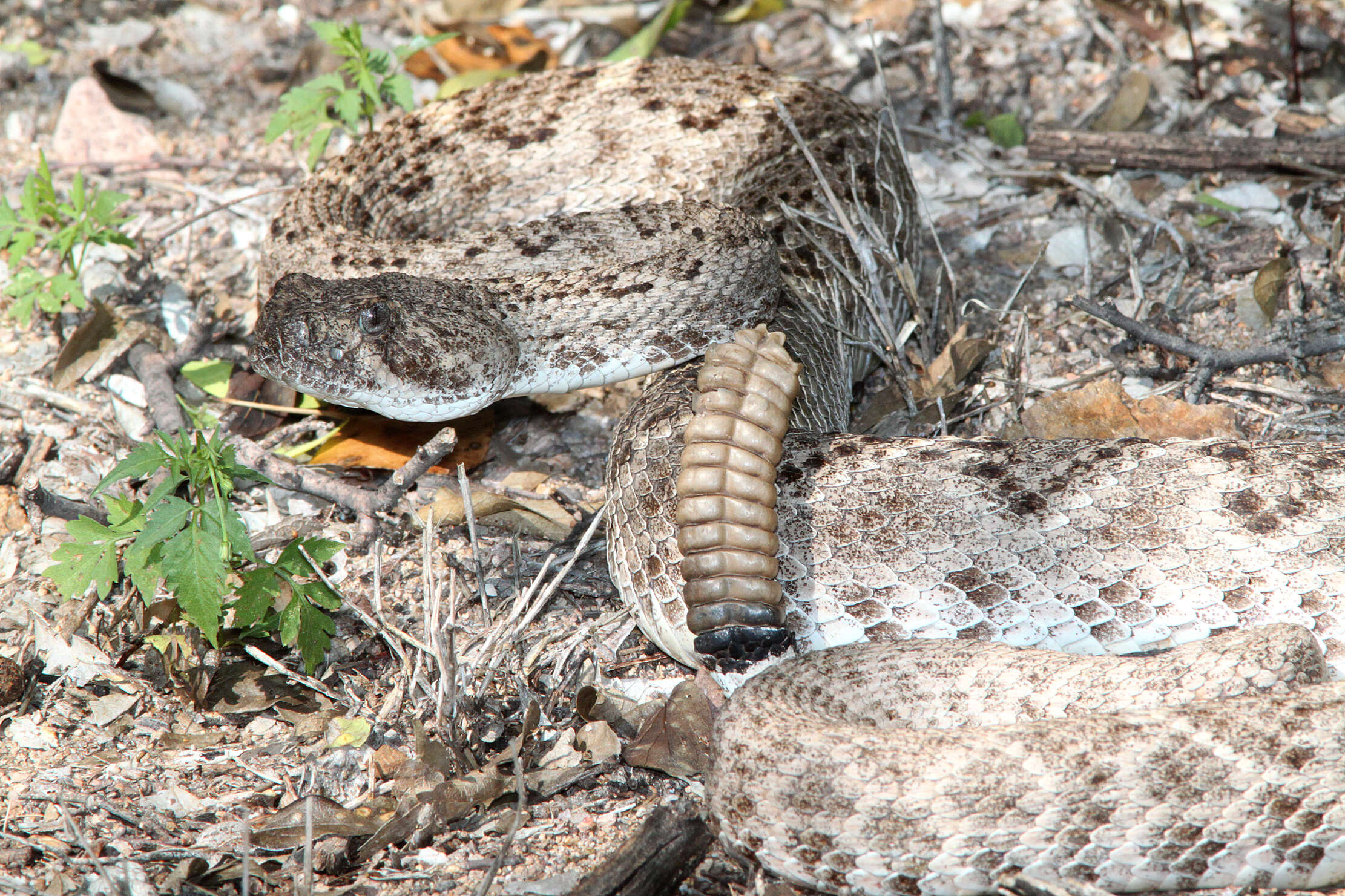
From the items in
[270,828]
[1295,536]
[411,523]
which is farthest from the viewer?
[411,523]

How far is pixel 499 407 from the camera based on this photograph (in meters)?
4.80

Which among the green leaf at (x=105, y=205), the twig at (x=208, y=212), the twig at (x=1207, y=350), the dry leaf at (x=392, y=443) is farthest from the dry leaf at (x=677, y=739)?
the twig at (x=208, y=212)

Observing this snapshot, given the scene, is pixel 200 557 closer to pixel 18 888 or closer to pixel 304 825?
pixel 304 825

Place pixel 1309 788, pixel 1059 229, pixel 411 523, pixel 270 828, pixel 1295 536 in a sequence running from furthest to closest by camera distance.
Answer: pixel 1059 229 → pixel 411 523 → pixel 1295 536 → pixel 270 828 → pixel 1309 788

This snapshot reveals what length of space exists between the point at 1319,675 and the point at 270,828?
272 cm

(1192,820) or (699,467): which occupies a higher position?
(699,467)

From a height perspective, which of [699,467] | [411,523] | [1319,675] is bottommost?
[411,523]

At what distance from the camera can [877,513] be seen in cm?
339

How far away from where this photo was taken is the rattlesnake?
2.63 meters

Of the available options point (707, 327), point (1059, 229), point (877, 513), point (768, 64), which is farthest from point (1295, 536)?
point (768, 64)

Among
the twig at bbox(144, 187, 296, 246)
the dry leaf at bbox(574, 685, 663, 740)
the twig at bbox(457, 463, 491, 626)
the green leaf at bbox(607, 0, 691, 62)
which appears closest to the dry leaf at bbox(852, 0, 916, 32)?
the green leaf at bbox(607, 0, 691, 62)

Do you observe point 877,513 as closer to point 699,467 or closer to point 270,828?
point 699,467

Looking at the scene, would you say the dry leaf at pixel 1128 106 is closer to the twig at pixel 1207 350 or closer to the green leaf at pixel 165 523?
the twig at pixel 1207 350

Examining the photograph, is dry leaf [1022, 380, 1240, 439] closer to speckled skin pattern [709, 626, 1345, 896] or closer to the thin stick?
speckled skin pattern [709, 626, 1345, 896]
